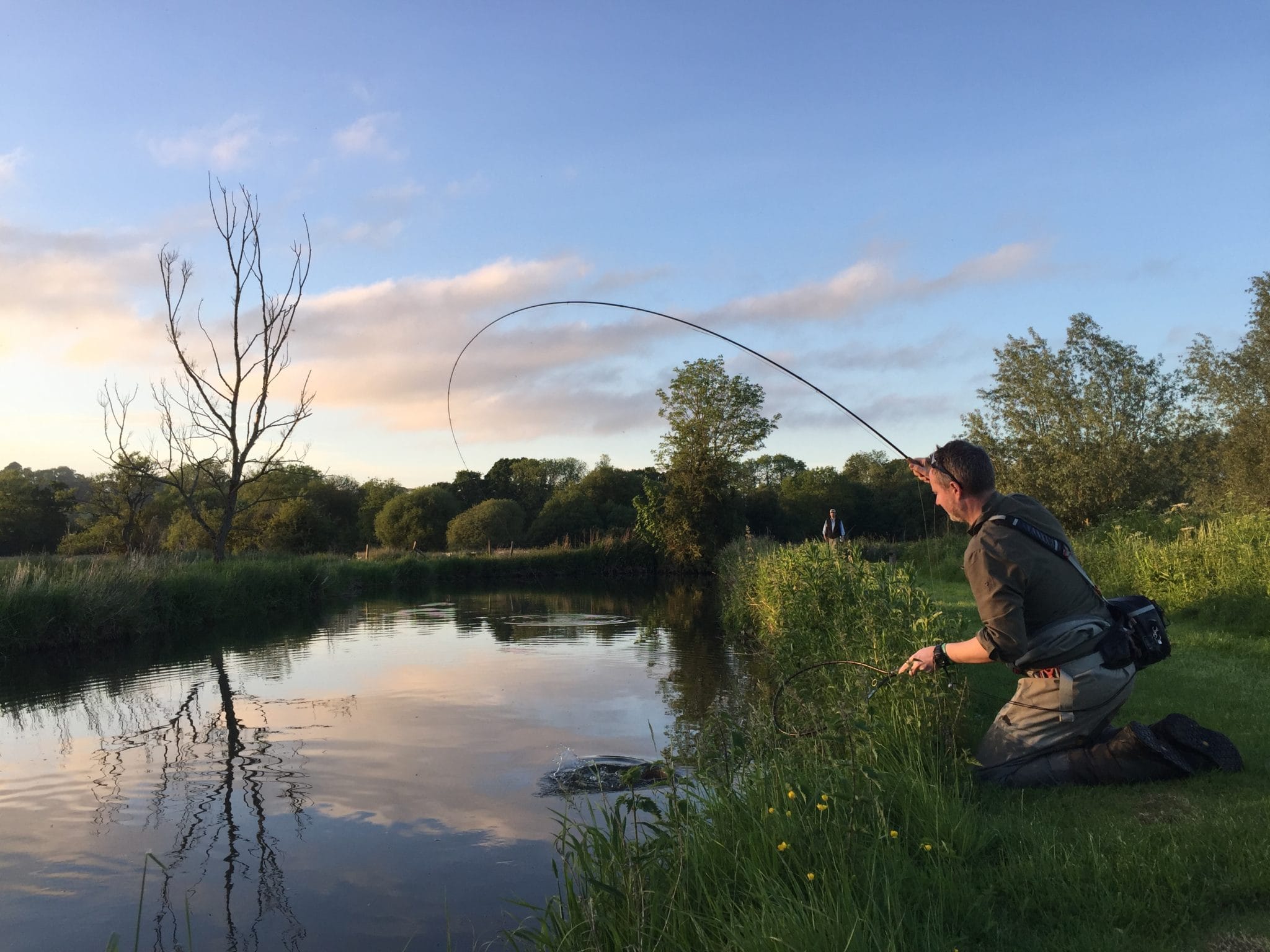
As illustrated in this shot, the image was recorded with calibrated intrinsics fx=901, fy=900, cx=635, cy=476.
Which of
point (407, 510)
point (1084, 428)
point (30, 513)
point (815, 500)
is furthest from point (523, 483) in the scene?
point (1084, 428)

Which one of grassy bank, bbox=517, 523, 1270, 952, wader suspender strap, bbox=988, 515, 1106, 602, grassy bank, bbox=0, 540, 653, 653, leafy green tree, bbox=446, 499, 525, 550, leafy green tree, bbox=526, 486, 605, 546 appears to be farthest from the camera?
leafy green tree, bbox=526, 486, 605, 546

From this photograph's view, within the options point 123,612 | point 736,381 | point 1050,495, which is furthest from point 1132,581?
point 736,381

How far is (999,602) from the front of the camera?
4.77 m

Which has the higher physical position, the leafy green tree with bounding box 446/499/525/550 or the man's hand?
the leafy green tree with bounding box 446/499/525/550

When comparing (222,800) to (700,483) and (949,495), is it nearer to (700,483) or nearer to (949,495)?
(949,495)

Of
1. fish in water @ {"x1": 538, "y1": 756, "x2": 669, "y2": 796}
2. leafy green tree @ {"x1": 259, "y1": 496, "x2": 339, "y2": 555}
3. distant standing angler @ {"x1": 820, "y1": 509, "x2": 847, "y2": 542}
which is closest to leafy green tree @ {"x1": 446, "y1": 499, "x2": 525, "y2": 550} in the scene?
leafy green tree @ {"x1": 259, "y1": 496, "x2": 339, "y2": 555}

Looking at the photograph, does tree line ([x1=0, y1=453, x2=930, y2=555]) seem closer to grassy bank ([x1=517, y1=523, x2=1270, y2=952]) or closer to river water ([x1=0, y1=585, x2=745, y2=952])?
river water ([x1=0, y1=585, x2=745, y2=952])

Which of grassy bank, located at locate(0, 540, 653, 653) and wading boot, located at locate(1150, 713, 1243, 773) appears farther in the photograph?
grassy bank, located at locate(0, 540, 653, 653)

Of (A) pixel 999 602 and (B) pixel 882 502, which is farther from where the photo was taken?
(B) pixel 882 502

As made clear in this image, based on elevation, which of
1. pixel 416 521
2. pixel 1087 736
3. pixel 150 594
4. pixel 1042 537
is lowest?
pixel 1087 736

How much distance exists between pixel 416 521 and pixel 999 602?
2310 inches

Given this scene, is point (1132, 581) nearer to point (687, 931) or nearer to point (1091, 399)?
point (687, 931)

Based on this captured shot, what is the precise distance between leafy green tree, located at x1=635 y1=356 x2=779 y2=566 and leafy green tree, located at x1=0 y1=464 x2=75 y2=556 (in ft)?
121

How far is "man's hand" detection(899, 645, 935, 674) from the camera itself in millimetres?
4949
